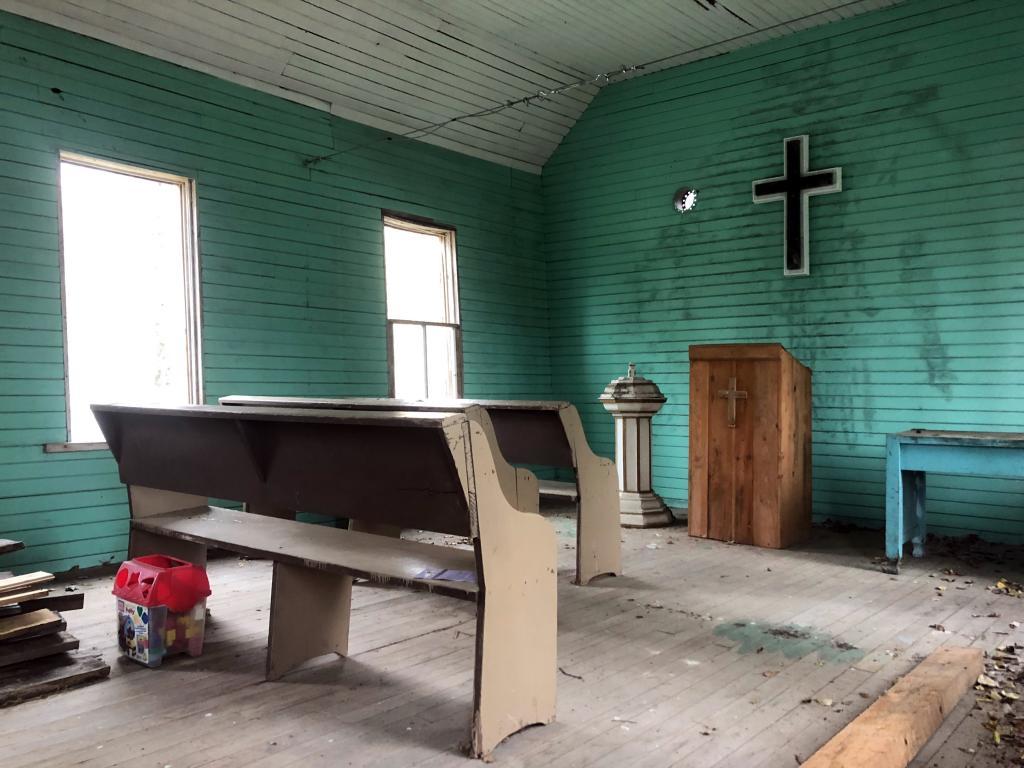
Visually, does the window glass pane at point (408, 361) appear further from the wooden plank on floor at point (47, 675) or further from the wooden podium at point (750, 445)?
the wooden plank on floor at point (47, 675)

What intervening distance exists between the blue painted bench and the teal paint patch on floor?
1428mm

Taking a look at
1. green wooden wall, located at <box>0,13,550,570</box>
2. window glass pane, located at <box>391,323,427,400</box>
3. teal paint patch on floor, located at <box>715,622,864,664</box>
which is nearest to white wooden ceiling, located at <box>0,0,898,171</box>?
green wooden wall, located at <box>0,13,550,570</box>

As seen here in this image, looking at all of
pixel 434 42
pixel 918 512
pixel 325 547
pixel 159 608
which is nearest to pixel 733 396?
pixel 918 512

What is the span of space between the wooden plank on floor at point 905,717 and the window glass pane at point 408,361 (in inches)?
183

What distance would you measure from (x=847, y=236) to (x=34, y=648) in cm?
584

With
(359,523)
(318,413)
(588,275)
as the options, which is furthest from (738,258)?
(318,413)

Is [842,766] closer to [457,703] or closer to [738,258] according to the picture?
[457,703]

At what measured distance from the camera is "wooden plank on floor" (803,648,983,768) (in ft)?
6.92

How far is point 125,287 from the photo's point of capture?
5.07m

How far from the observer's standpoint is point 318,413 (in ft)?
8.85

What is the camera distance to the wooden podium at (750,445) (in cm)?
515

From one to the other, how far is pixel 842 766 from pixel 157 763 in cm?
193

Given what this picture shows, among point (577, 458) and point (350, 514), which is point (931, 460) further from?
point (350, 514)

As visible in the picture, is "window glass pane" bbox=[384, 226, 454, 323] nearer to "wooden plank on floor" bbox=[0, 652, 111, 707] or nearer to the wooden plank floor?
the wooden plank floor
